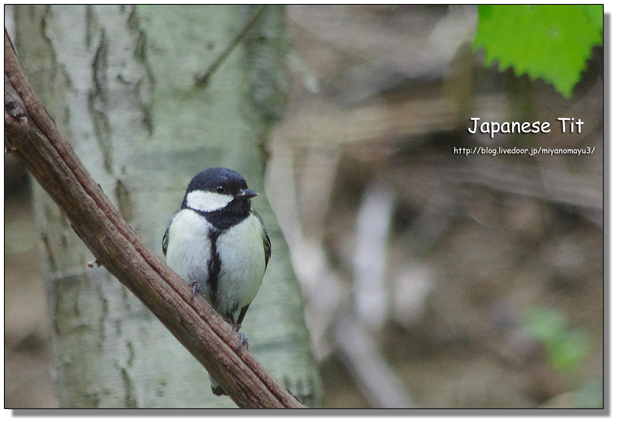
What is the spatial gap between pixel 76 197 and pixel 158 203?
0.53 metres

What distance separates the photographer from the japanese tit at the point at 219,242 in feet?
4.16

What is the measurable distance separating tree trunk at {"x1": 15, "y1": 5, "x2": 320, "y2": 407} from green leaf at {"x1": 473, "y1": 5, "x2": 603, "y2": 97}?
67 centimetres

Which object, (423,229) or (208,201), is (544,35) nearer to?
(208,201)

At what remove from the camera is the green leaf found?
1.17 metres

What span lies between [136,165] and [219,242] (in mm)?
343

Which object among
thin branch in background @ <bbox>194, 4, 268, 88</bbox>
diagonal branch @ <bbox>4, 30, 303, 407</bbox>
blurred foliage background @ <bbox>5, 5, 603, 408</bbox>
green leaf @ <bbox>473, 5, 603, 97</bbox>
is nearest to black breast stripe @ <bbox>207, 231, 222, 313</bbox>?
diagonal branch @ <bbox>4, 30, 303, 407</bbox>

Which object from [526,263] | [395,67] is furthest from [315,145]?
[526,263]

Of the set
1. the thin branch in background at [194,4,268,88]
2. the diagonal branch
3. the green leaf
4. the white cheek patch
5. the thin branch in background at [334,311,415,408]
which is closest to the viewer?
the diagonal branch

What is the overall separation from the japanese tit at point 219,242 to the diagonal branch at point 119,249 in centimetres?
18

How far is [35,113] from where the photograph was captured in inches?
34.9

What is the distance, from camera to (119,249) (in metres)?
0.97

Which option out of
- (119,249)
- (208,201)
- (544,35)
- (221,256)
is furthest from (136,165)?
(544,35)

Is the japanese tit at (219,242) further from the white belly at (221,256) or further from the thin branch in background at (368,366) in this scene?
the thin branch in background at (368,366)

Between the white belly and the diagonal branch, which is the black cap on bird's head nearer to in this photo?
the white belly
